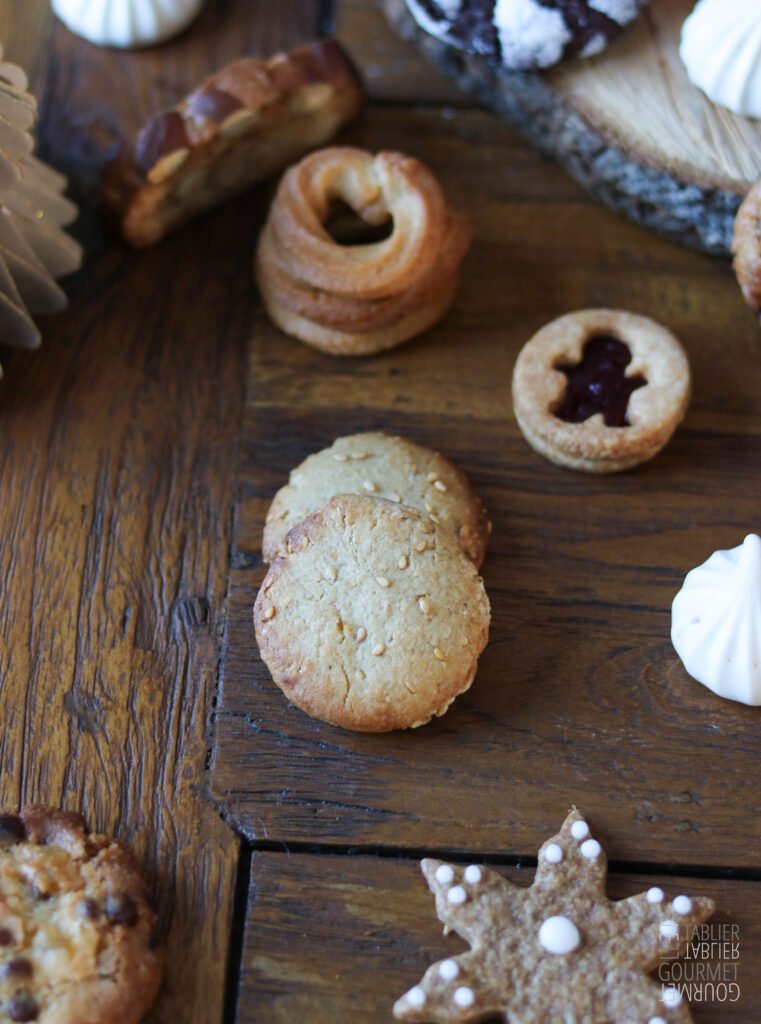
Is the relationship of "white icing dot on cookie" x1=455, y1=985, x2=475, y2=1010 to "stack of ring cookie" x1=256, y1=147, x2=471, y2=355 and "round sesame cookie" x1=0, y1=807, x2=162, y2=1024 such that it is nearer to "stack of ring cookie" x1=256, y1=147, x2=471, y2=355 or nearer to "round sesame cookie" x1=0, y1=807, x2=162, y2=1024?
"round sesame cookie" x1=0, y1=807, x2=162, y2=1024

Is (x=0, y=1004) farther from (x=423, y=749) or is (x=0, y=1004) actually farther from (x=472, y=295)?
(x=472, y=295)

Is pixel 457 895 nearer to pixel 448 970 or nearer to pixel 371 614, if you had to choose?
pixel 448 970

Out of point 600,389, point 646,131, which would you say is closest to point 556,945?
point 600,389

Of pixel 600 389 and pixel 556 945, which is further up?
pixel 600 389

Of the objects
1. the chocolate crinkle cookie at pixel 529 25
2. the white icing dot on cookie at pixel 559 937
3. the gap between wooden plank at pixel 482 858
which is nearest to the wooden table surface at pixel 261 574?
the gap between wooden plank at pixel 482 858

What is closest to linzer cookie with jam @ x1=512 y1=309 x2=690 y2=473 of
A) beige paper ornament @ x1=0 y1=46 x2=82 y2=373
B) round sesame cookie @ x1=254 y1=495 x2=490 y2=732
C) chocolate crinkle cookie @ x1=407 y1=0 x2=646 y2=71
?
round sesame cookie @ x1=254 y1=495 x2=490 y2=732

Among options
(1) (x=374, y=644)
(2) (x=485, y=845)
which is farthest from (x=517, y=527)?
(2) (x=485, y=845)
